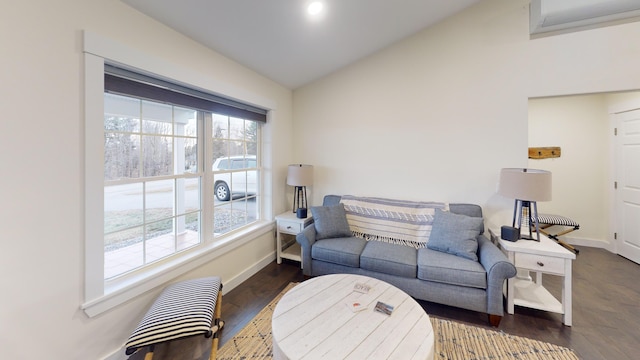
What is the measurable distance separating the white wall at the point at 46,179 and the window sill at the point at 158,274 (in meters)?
0.08

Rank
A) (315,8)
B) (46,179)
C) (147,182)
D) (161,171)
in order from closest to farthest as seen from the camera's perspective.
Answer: (46,179), (147,182), (161,171), (315,8)

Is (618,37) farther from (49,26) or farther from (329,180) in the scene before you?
(49,26)

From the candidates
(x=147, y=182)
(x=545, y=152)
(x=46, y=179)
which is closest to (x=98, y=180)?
(x=46, y=179)

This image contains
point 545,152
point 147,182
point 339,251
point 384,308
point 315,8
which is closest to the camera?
point 384,308

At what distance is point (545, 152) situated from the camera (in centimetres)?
388

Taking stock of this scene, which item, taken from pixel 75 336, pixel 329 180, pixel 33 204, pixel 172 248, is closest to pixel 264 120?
pixel 329 180

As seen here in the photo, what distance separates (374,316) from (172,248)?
183 cm

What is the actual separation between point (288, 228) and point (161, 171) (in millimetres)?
1598

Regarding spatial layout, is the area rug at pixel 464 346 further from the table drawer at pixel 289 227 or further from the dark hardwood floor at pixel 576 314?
the table drawer at pixel 289 227

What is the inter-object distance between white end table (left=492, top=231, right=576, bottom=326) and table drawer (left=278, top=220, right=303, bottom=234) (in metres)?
2.14

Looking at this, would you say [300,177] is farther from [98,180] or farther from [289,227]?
[98,180]

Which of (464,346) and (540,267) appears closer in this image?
(464,346)

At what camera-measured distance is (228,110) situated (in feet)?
8.28

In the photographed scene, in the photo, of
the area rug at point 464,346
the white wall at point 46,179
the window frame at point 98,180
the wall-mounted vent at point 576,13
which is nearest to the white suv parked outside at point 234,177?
the window frame at point 98,180
